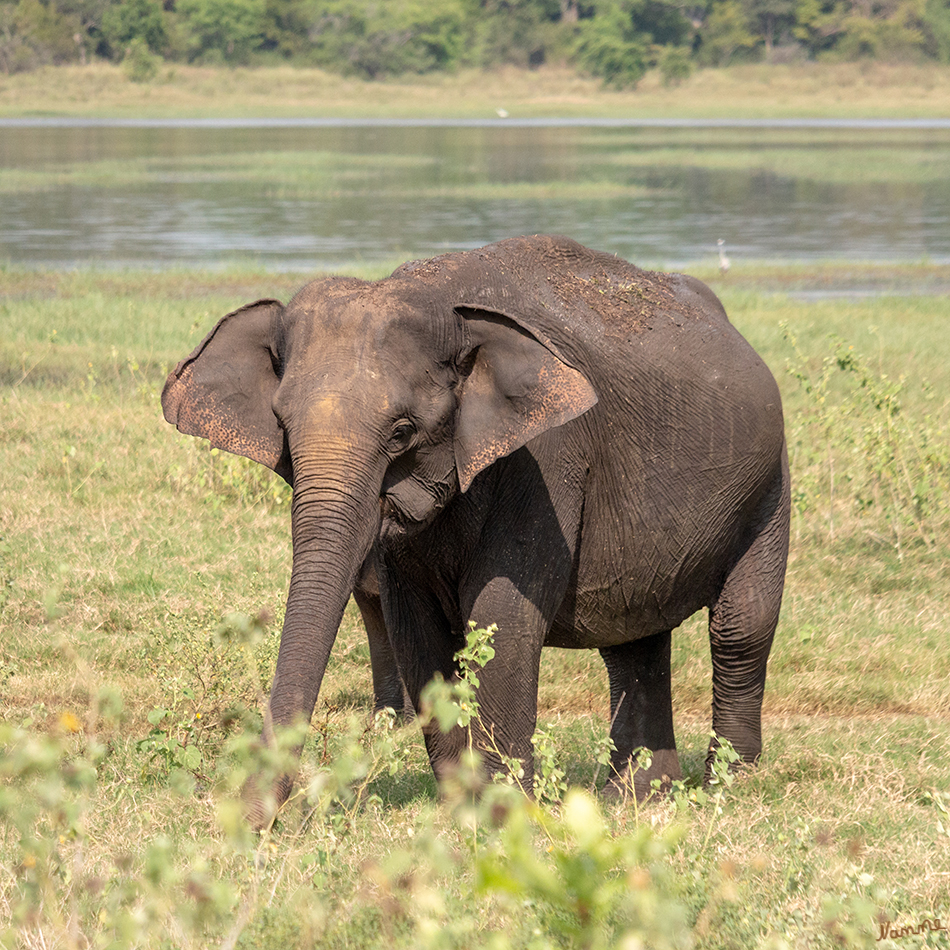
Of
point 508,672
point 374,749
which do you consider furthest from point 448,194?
point 374,749

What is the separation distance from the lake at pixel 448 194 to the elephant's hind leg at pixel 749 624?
1850 centimetres

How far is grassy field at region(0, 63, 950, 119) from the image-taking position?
7406 cm

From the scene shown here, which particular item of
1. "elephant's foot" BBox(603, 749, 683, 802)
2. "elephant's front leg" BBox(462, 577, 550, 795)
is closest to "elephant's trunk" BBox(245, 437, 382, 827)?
"elephant's front leg" BBox(462, 577, 550, 795)

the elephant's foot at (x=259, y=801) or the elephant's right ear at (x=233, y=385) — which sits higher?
the elephant's right ear at (x=233, y=385)

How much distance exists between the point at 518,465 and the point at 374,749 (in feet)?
3.25

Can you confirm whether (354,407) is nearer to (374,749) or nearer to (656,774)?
(374,749)

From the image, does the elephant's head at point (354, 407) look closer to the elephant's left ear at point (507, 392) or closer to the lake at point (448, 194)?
the elephant's left ear at point (507, 392)

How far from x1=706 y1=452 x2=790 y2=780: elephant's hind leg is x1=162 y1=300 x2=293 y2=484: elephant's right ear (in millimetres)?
2042

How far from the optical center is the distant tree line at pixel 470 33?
8500cm

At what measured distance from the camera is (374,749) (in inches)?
178

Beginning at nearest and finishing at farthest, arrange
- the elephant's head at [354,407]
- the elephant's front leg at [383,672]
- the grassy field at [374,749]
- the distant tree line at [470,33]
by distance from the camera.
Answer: the grassy field at [374,749] → the elephant's head at [354,407] → the elephant's front leg at [383,672] → the distant tree line at [470,33]

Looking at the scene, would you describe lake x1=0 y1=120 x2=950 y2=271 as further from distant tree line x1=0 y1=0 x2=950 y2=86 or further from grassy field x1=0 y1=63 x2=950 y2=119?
distant tree line x1=0 y1=0 x2=950 y2=86

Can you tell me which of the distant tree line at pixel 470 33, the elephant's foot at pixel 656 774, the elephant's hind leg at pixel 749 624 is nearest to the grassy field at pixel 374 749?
the elephant's foot at pixel 656 774

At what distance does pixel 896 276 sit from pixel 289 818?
2157 cm
